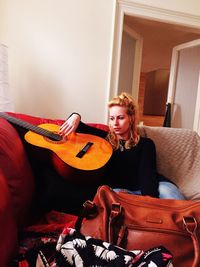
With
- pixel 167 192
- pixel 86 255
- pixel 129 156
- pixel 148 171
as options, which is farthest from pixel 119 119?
pixel 86 255

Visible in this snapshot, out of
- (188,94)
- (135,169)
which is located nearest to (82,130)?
(135,169)

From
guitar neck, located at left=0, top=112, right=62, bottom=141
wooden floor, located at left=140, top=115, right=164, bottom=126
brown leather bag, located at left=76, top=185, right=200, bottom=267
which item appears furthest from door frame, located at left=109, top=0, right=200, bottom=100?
wooden floor, located at left=140, top=115, right=164, bottom=126

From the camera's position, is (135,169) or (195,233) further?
(135,169)

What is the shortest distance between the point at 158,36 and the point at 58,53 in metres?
2.42

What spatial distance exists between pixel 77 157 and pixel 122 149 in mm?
317

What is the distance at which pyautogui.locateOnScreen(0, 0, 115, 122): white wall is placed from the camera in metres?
1.87

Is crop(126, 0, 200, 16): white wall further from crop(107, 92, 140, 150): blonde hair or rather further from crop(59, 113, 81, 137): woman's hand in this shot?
crop(59, 113, 81, 137): woman's hand

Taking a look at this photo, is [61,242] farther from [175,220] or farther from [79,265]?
[175,220]

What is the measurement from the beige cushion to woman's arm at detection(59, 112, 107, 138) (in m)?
0.31

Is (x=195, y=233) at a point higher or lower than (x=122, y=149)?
lower

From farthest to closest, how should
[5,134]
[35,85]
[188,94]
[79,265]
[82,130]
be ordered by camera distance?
[188,94] → [35,85] → [82,130] → [5,134] → [79,265]

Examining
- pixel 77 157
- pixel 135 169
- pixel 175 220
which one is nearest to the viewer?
pixel 175 220

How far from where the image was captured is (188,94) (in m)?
3.42

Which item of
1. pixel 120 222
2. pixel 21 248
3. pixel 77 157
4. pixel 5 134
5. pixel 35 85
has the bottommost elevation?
pixel 21 248
